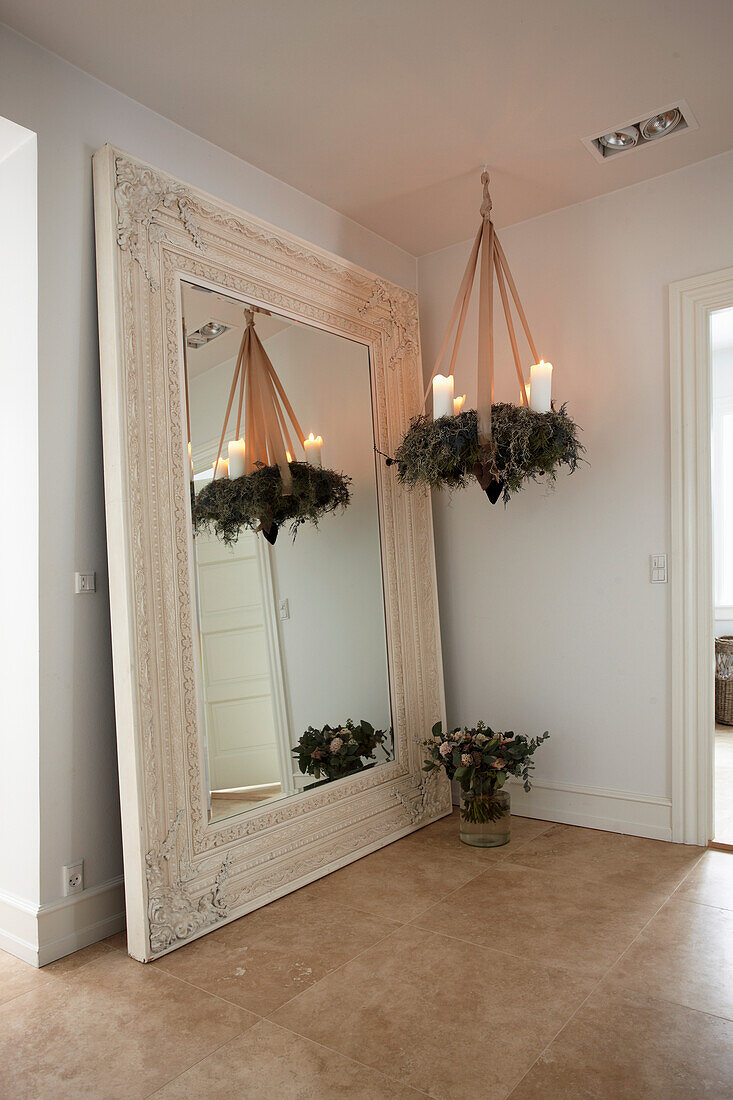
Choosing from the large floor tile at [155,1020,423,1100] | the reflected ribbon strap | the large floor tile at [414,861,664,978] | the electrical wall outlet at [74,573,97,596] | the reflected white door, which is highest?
the reflected ribbon strap

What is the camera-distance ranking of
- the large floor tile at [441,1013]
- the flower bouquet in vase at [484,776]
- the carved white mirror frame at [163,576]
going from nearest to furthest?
the large floor tile at [441,1013] → the carved white mirror frame at [163,576] → the flower bouquet in vase at [484,776]

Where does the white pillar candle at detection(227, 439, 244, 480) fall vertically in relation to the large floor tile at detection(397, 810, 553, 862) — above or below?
above

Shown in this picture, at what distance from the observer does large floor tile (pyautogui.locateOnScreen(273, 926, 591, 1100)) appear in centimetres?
182

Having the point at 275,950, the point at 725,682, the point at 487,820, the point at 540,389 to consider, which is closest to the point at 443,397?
the point at 540,389

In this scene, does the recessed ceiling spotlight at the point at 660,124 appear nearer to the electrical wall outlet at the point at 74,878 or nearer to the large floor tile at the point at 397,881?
the large floor tile at the point at 397,881

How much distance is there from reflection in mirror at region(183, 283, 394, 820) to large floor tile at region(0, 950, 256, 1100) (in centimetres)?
60

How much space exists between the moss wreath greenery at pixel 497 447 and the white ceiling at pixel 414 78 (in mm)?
1064

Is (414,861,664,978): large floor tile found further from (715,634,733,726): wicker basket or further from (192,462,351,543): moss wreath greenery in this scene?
(715,634,733,726): wicker basket

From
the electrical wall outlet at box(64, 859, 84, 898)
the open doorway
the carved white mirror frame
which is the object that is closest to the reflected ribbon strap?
the carved white mirror frame

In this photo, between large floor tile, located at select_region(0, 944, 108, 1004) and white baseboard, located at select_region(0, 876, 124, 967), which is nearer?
large floor tile, located at select_region(0, 944, 108, 1004)

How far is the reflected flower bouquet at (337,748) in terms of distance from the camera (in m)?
3.05

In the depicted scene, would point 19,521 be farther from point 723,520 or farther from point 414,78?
point 723,520

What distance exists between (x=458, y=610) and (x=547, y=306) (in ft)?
5.12

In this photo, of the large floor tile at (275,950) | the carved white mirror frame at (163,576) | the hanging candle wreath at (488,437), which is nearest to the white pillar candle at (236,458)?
the carved white mirror frame at (163,576)
